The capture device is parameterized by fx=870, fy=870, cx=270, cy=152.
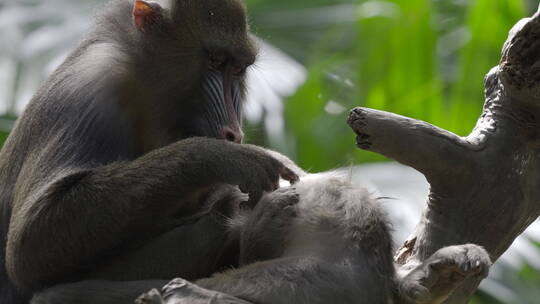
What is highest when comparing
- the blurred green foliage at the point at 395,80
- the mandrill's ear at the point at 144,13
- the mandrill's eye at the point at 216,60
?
the mandrill's ear at the point at 144,13

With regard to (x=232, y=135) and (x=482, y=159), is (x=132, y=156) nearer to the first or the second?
(x=232, y=135)

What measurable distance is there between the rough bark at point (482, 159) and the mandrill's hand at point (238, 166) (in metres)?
0.42

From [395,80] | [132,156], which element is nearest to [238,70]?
[132,156]

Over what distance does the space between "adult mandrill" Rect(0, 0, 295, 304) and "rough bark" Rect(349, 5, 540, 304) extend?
0.56 m

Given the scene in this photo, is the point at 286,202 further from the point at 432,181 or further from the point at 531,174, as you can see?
the point at 531,174

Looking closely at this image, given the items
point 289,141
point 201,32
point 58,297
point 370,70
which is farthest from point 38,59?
point 58,297

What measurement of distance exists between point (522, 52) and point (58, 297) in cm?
197

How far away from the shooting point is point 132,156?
148 inches

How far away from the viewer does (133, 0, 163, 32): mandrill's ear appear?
13.1 feet

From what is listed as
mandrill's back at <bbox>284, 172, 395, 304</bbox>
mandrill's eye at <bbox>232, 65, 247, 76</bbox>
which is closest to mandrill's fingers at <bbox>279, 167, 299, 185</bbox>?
mandrill's back at <bbox>284, 172, 395, 304</bbox>

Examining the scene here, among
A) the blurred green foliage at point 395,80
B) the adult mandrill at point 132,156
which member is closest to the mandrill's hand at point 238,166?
the adult mandrill at point 132,156

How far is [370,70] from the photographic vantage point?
20.4ft

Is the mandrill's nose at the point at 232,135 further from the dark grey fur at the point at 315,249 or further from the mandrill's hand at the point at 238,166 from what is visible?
the dark grey fur at the point at 315,249

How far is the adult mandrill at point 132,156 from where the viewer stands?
3.43 metres
